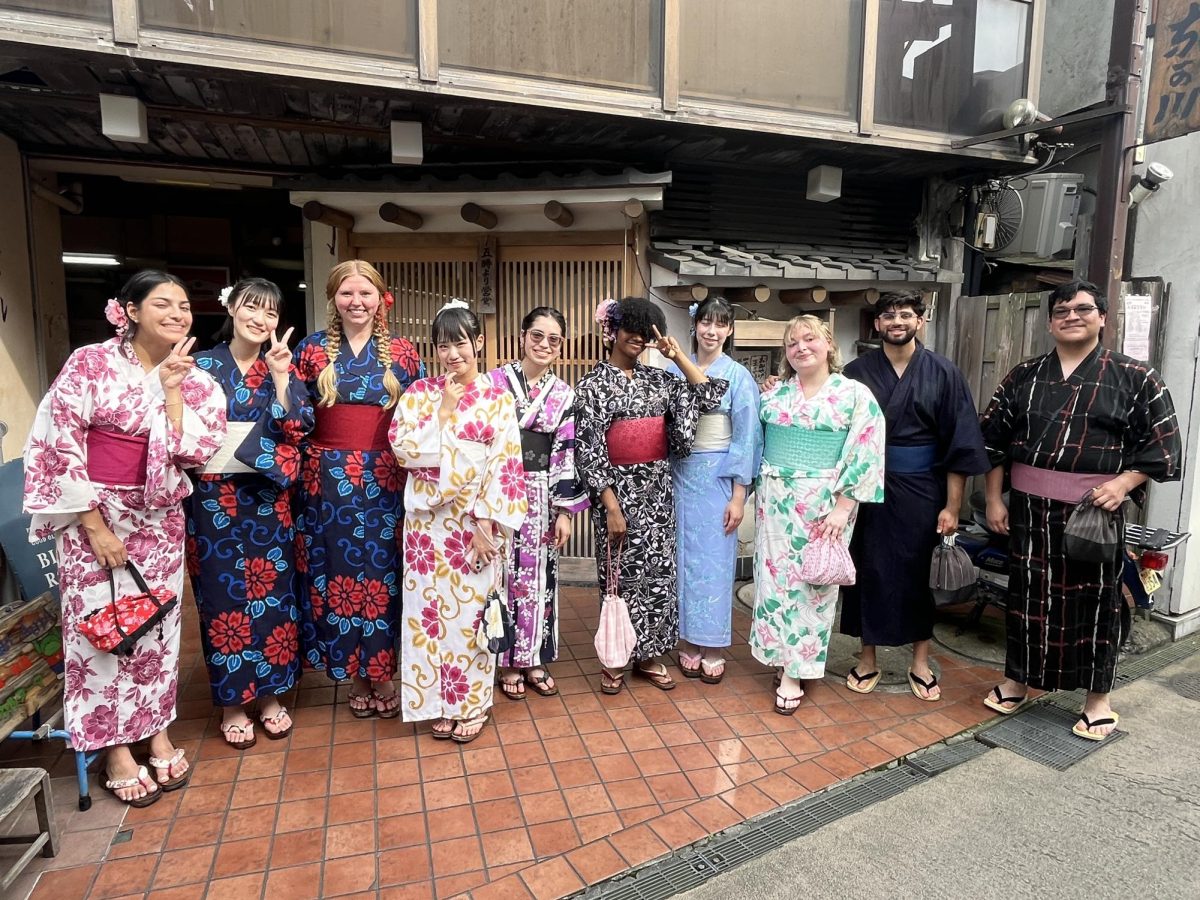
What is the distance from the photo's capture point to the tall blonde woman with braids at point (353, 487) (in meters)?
3.62

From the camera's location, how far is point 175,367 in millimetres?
3123

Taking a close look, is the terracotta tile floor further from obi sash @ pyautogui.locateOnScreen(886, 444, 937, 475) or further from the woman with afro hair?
obi sash @ pyautogui.locateOnScreen(886, 444, 937, 475)

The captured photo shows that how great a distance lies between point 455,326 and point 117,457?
60.8 inches

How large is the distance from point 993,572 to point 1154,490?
Answer: 1362 millimetres

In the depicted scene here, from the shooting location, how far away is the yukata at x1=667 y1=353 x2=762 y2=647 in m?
4.23

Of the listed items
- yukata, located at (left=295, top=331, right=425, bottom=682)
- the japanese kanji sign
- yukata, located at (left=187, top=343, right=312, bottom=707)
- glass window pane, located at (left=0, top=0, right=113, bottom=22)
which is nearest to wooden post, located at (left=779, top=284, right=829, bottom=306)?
the japanese kanji sign

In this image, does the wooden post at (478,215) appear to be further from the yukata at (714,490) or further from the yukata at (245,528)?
the yukata at (245,528)

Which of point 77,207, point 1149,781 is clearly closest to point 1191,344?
point 1149,781

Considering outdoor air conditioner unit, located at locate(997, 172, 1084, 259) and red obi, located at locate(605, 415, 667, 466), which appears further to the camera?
outdoor air conditioner unit, located at locate(997, 172, 1084, 259)

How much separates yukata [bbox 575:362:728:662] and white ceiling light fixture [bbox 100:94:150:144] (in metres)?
3.20

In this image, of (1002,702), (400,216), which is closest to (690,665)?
(1002,702)

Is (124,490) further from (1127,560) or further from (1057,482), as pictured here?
(1127,560)

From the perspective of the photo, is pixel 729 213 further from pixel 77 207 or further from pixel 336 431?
pixel 77 207

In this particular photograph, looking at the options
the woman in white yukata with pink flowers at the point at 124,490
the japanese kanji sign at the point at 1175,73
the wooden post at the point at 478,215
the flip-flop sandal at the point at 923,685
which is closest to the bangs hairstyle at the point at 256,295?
the woman in white yukata with pink flowers at the point at 124,490
